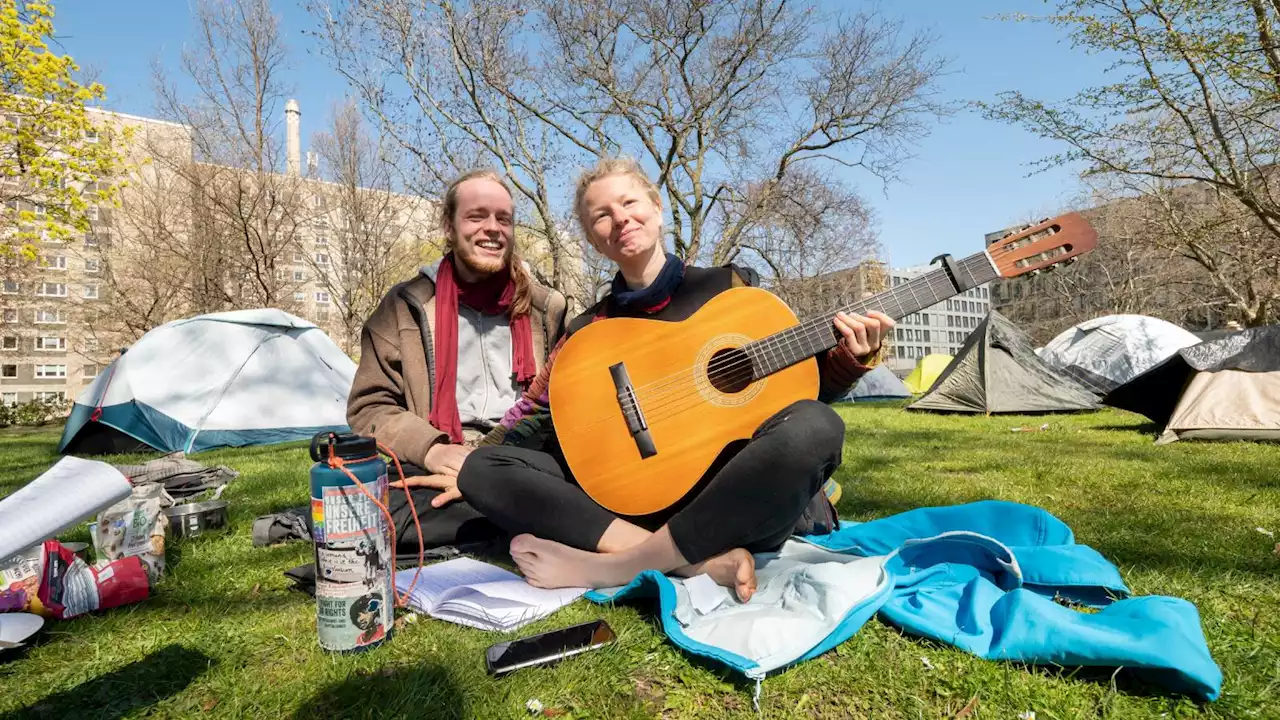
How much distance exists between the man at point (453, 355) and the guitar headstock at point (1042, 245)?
6.17 feet

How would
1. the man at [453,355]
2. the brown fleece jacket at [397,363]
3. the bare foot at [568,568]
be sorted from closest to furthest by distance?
the bare foot at [568,568] < the man at [453,355] < the brown fleece jacket at [397,363]

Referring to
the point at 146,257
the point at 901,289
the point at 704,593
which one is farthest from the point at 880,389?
the point at 146,257

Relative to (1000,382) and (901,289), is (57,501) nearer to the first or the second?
(901,289)

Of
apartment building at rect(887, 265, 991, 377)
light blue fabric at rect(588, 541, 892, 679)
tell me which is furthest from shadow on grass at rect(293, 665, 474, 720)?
apartment building at rect(887, 265, 991, 377)

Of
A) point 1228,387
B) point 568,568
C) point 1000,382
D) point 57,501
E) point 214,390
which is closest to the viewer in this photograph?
point 57,501

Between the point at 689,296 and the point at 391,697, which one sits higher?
the point at 689,296

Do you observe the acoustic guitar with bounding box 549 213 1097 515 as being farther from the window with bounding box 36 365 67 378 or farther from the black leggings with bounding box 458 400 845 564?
the window with bounding box 36 365 67 378

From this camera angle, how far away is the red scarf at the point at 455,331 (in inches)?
103

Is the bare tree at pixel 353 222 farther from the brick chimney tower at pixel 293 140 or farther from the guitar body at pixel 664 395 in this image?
the guitar body at pixel 664 395

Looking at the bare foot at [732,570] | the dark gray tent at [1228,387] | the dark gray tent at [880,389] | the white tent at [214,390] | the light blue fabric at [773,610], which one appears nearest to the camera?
the light blue fabric at [773,610]

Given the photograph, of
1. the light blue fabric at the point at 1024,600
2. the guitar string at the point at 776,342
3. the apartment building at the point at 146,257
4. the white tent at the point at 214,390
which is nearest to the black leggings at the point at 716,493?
the guitar string at the point at 776,342

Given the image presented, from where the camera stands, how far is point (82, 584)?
1951 millimetres

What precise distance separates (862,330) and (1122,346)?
13186 mm

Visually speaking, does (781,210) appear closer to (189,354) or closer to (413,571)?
(189,354)
